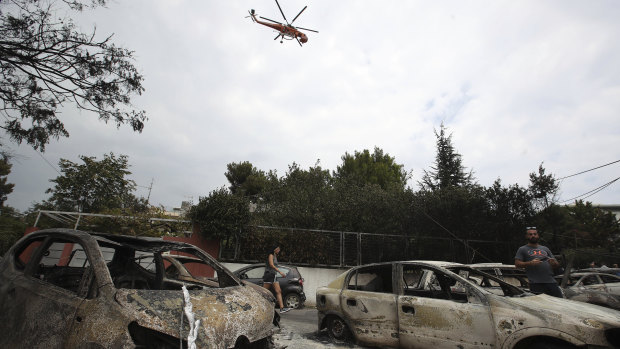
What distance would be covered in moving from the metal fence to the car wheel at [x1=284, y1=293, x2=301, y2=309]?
2.66 m

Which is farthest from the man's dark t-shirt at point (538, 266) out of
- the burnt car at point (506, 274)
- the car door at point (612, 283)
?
the car door at point (612, 283)

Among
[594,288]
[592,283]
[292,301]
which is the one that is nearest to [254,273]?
[292,301]

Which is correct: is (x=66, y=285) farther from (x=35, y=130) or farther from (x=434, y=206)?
(x=434, y=206)

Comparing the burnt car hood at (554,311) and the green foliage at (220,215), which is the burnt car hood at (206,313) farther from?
the green foliage at (220,215)

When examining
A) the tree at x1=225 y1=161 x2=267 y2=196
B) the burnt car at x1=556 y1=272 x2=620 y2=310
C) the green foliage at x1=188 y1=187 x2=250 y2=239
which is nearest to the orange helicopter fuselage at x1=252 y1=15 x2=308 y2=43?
the green foliage at x1=188 y1=187 x2=250 y2=239

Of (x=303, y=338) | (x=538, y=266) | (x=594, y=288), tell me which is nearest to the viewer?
(x=538, y=266)

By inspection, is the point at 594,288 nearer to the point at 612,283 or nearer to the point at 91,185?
the point at 612,283

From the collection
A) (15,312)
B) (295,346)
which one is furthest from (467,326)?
(15,312)

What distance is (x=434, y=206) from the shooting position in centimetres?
1422

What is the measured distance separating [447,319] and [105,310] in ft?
12.4

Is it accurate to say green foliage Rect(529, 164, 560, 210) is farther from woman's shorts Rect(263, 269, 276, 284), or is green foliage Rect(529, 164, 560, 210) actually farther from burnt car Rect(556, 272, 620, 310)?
woman's shorts Rect(263, 269, 276, 284)

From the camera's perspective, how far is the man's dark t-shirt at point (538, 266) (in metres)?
4.81

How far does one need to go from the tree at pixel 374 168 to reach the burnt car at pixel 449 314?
2241cm

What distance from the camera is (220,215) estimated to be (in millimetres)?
11594
